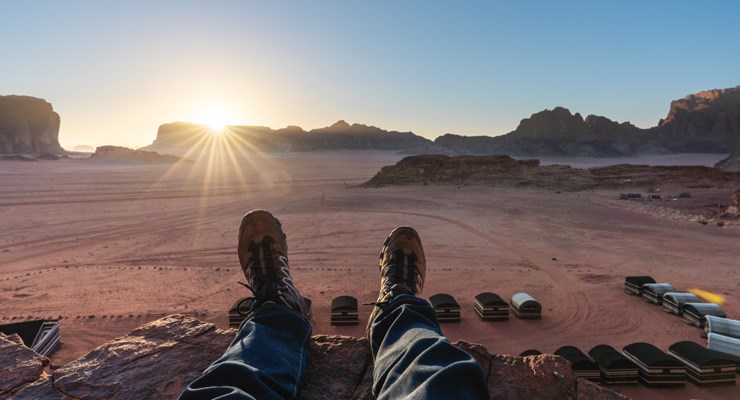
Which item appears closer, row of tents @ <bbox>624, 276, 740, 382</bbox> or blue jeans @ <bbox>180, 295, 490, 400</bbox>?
blue jeans @ <bbox>180, 295, 490, 400</bbox>

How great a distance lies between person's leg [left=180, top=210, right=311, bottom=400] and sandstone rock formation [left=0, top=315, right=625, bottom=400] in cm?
22

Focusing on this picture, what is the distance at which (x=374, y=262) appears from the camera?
10648 mm

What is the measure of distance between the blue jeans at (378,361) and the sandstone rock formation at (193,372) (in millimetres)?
196

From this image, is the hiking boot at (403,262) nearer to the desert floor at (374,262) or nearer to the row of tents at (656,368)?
the row of tents at (656,368)

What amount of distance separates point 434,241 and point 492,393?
452 inches

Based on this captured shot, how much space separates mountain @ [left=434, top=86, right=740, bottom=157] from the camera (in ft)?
304

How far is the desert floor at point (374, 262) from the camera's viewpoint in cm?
668

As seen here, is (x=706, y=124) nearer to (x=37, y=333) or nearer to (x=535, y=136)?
(x=535, y=136)

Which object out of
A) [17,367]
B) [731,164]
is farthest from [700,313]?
[731,164]

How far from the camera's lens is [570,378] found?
2006 mm

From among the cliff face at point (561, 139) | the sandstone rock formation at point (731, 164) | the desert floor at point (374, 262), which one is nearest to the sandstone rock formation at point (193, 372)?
the desert floor at point (374, 262)

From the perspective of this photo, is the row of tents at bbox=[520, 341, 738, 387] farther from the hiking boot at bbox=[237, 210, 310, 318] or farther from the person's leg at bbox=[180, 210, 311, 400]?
the person's leg at bbox=[180, 210, 311, 400]

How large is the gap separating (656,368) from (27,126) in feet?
384

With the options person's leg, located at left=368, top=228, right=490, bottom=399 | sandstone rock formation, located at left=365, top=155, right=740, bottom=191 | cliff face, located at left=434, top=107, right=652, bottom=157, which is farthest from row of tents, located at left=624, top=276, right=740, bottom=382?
cliff face, located at left=434, top=107, right=652, bottom=157
